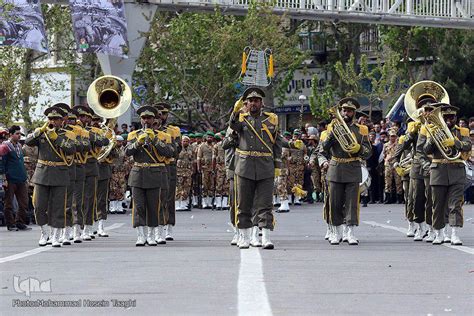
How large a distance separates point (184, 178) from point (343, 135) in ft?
48.9

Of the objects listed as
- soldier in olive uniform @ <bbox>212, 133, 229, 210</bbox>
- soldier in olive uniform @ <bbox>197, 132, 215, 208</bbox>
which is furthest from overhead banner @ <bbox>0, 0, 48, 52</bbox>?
soldier in olive uniform @ <bbox>212, 133, 229, 210</bbox>

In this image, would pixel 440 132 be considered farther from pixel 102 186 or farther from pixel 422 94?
pixel 102 186

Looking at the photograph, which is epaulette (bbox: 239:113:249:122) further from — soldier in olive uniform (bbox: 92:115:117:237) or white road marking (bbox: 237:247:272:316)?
soldier in olive uniform (bbox: 92:115:117:237)

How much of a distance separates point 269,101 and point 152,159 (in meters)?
26.9

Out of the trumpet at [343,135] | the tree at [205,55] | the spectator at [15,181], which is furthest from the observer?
the tree at [205,55]

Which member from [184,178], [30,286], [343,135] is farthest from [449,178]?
[184,178]

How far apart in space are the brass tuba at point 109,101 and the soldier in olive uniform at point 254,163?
168 inches

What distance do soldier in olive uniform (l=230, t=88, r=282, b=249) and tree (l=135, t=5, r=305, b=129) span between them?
2173 cm

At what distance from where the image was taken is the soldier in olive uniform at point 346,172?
1994 centimetres

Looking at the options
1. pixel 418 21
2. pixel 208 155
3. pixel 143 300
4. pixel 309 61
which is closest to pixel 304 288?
pixel 143 300

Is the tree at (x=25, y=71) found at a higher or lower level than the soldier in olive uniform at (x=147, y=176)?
higher

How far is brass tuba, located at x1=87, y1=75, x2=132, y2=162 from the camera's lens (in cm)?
2270

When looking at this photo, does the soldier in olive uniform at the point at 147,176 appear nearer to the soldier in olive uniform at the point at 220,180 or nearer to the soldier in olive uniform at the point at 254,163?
the soldier in olive uniform at the point at 254,163

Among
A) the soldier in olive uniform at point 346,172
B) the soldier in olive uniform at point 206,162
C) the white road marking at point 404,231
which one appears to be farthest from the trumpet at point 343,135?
the soldier in olive uniform at point 206,162
